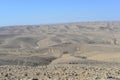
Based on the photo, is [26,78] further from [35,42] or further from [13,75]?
[35,42]

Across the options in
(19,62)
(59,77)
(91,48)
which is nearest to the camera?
(59,77)

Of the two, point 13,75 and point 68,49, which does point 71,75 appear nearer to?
point 13,75

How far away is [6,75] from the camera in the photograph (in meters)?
11.8

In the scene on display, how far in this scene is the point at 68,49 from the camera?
4503 centimetres

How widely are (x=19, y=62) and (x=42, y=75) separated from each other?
1271 cm

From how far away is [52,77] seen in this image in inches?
456

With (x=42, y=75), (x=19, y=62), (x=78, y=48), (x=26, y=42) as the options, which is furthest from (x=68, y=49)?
(x=42, y=75)

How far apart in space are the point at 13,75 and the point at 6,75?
A: 0.23 metres

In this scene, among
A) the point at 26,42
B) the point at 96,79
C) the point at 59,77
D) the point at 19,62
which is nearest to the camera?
the point at 96,79

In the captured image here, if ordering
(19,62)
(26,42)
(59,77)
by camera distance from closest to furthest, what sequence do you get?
1. (59,77)
2. (19,62)
3. (26,42)

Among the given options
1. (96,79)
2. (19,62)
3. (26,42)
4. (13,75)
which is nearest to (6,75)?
(13,75)

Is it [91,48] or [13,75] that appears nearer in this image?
[13,75]

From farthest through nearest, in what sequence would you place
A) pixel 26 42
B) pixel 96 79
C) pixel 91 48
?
pixel 26 42
pixel 91 48
pixel 96 79

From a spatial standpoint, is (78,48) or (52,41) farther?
(52,41)
